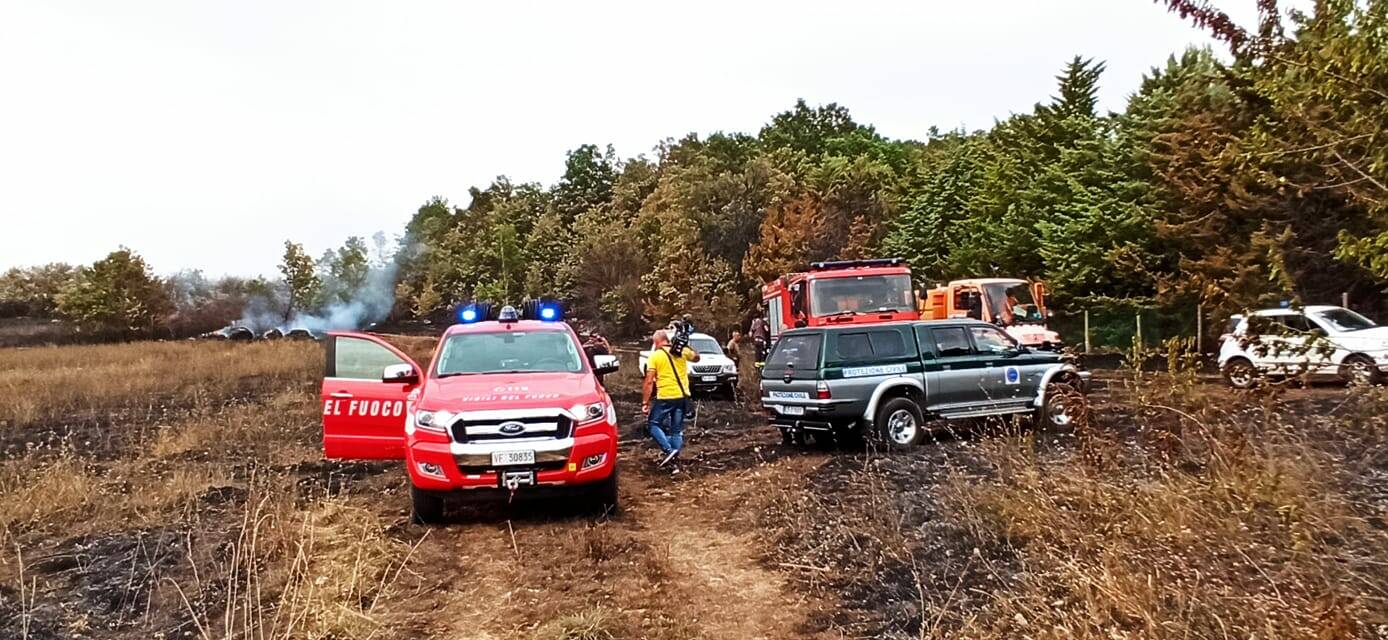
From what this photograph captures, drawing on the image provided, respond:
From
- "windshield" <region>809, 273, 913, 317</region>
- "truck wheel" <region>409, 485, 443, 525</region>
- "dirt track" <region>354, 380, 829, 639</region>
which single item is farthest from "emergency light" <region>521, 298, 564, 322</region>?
"windshield" <region>809, 273, 913, 317</region>

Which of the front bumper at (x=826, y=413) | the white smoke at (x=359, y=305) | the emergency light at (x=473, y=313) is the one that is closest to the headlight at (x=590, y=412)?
the emergency light at (x=473, y=313)

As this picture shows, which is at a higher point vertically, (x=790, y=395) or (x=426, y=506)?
(x=790, y=395)

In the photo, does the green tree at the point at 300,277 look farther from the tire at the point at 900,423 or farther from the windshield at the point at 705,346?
the tire at the point at 900,423

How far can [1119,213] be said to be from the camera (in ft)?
101

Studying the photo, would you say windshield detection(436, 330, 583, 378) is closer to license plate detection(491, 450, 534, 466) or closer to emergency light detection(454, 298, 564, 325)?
emergency light detection(454, 298, 564, 325)

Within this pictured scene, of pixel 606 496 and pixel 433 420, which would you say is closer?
pixel 433 420

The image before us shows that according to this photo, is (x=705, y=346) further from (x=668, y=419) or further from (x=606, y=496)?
(x=606, y=496)

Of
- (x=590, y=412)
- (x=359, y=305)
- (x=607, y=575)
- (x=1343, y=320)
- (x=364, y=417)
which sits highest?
(x=359, y=305)

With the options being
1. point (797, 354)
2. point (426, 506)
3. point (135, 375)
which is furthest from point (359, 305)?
point (426, 506)

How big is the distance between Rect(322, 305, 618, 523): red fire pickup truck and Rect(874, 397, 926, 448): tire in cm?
403

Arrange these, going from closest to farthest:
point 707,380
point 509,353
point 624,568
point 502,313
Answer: point 624,568
point 509,353
point 502,313
point 707,380

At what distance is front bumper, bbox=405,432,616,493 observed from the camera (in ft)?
28.9

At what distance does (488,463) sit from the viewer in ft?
28.9

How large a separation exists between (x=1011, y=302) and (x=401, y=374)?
13711 millimetres
